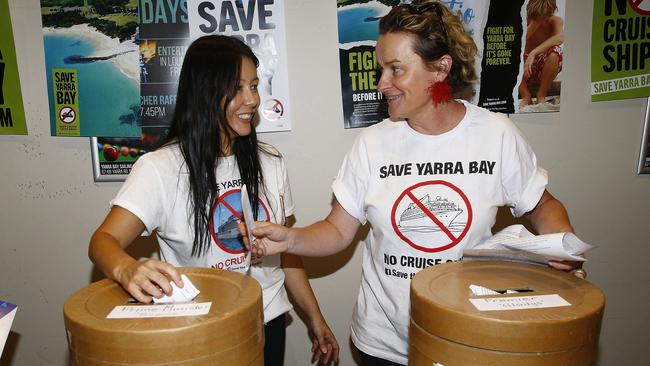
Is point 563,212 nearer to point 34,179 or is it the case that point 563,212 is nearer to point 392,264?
point 392,264

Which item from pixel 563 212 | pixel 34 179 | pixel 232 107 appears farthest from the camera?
pixel 34 179

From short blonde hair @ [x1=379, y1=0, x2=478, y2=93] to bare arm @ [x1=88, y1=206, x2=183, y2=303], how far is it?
76cm

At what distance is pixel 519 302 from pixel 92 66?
1.60 meters

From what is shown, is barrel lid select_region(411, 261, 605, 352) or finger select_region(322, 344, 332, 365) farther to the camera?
finger select_region(322, 344, 332, 365)

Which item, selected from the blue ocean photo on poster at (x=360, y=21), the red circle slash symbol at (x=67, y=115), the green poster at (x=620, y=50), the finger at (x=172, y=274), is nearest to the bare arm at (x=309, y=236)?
the finger at (x=172, y=274)

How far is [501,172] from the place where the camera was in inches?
47.9

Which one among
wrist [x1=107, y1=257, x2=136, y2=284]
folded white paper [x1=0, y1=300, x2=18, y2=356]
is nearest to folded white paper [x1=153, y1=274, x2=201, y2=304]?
wrist [x1=107, y1=257, x2=136, y2=284]

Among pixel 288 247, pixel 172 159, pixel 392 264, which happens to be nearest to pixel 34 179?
pixel 172 159

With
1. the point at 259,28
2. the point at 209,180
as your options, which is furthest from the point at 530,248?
the point at 259,28

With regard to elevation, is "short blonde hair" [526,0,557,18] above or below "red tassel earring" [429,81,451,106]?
above

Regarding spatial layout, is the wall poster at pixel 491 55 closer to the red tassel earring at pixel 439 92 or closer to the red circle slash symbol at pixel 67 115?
the red tassel earring at pixel 439 92

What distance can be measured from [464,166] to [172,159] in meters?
0.72

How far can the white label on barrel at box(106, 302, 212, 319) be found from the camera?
80 centimetres

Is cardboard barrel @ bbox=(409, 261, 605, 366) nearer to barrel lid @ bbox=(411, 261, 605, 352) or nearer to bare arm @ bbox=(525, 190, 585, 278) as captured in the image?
barrel lid @ bbox=(411, 261, 605, 352)
